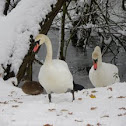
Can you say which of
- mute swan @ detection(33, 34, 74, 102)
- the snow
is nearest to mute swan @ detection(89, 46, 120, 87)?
the snow

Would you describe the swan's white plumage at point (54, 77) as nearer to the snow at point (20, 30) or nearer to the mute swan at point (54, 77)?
the mute swan at point (54, 77)

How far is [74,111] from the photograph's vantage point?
4.87 m

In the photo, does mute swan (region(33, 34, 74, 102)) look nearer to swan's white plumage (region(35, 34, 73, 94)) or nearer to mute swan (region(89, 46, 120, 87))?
swan's white plumage (region(35, 34, 73, 94))

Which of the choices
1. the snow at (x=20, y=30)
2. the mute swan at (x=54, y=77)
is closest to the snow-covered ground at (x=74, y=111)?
the mute swan at (x=54, y=77)

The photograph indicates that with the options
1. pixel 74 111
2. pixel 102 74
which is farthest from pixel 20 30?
pixel 74 111

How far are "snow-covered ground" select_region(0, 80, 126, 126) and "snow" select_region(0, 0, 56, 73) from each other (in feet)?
6.08

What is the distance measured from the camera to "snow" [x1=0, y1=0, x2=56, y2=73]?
7781 mm

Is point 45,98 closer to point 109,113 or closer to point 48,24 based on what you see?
point 109,113

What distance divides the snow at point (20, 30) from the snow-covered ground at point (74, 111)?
1.85 m

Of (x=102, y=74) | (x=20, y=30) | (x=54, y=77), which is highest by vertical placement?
(x=20, y=30)

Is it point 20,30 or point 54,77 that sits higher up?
point 20,30

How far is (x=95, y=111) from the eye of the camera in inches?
189

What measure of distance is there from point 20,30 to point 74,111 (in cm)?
331

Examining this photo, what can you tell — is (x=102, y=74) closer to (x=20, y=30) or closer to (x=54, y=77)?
(x=20, y=30)
